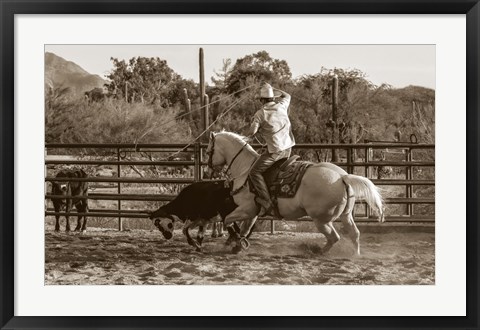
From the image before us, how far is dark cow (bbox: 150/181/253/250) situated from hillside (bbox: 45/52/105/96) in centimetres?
103

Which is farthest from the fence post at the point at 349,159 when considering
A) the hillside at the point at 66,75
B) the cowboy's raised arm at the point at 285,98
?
the hillside at the point at 66,75

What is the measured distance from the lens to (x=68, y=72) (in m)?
4.71

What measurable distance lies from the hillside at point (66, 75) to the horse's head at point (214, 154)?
897 mm

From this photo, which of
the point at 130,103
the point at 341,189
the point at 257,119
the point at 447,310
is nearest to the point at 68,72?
the point at 130,103

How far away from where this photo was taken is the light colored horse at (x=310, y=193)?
4816 millimetres

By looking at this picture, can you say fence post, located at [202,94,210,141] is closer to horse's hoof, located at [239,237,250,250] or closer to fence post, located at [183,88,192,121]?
fence post, located at [183,88,192,121]

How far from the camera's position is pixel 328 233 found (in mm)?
4859

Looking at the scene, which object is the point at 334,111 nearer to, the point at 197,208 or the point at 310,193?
the point at 310,193

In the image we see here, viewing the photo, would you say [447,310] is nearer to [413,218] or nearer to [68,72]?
[413,218]

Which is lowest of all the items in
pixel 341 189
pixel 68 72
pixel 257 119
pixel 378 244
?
pixel 378 244

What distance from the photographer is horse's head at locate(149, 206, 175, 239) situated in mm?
5009

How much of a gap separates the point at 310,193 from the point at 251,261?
0.65 meters

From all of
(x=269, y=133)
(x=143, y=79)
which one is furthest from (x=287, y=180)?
(x=143, y=79)

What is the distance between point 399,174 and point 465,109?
76cm
